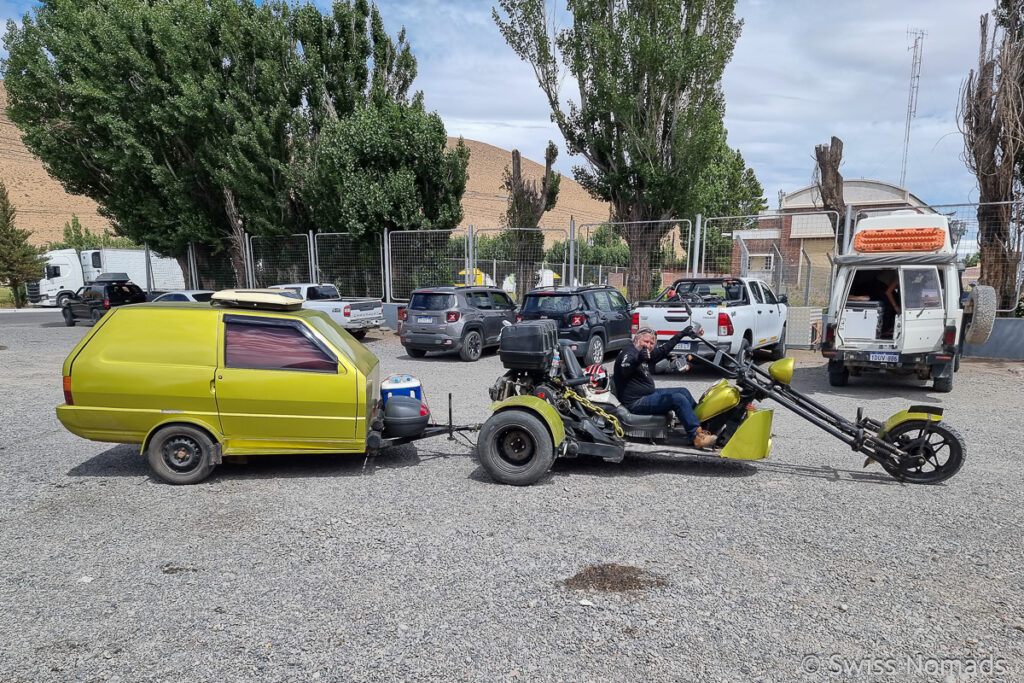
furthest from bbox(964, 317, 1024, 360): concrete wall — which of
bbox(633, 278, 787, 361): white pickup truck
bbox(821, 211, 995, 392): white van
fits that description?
bbox(633, 278, 787, 361): white pickup truck

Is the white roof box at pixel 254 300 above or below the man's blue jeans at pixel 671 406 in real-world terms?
above

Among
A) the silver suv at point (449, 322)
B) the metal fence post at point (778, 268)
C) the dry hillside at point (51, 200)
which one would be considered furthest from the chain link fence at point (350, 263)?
the dry hillside at point (51, 200)

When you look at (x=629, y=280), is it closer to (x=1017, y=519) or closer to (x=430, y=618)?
(x=1017, y=519)

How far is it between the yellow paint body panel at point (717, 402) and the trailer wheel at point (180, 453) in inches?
174

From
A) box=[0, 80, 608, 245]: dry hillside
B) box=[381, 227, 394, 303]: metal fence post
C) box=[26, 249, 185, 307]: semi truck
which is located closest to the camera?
box=[381, 227, 394, 303]: metal fence post

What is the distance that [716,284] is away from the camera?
12.0 meters

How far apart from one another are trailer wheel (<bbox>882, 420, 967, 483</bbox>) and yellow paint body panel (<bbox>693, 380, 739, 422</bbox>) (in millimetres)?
1342

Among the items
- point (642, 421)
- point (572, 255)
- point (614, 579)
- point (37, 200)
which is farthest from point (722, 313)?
point (37, 200)

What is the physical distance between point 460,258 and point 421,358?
617 centimetres

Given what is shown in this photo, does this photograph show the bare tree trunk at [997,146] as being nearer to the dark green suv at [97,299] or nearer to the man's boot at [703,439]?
the man's boot at [703,439]

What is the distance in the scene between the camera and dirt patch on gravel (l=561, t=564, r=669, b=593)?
3656 mm

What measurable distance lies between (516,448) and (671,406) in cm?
147

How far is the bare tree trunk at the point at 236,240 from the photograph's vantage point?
22.5 metres

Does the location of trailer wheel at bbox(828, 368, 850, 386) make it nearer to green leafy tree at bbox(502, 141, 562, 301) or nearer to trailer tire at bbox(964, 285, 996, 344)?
trailer tire at bbox(964, 285, 996, 344)
